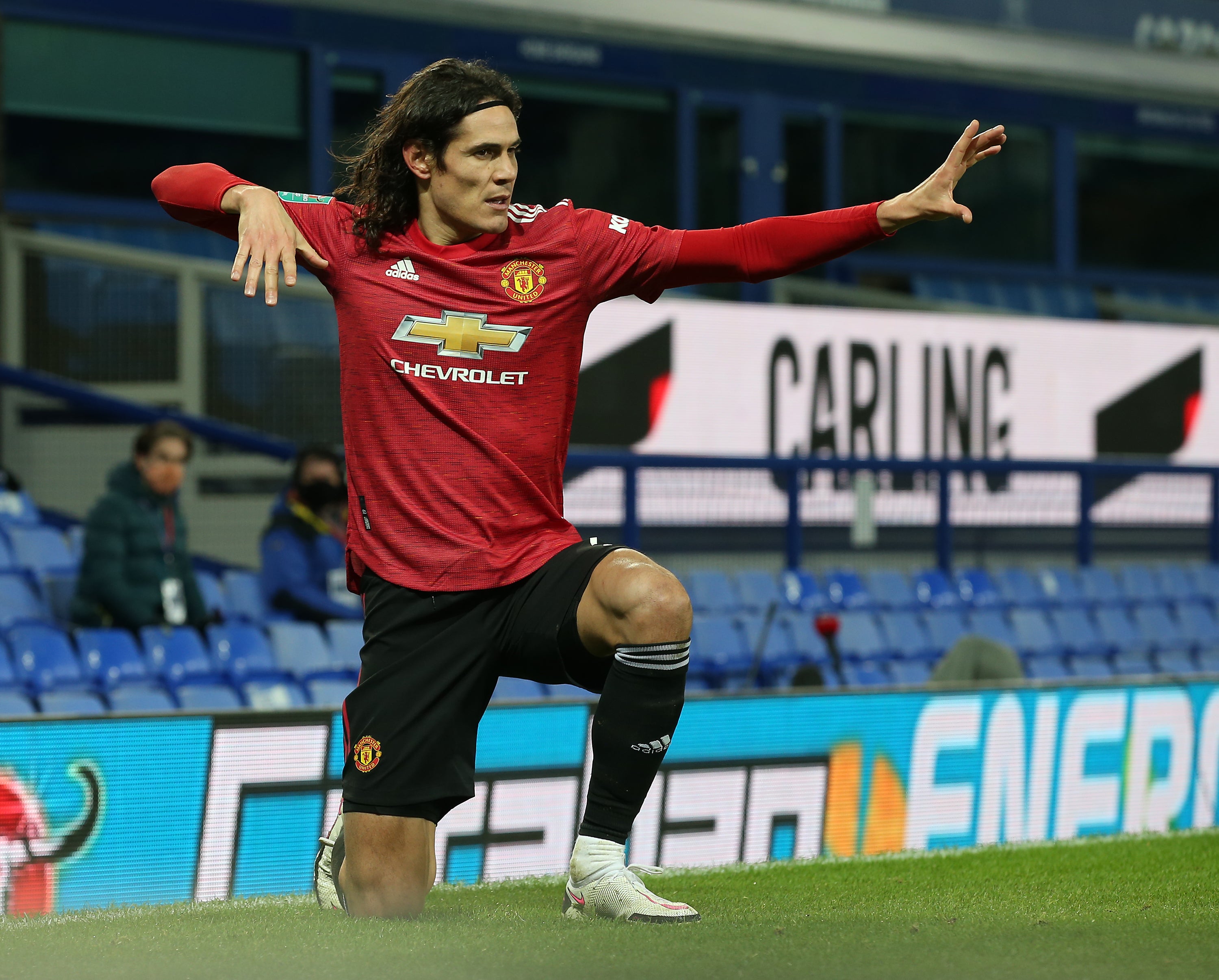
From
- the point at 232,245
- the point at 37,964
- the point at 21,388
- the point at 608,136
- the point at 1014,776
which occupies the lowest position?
the point at 1014,776

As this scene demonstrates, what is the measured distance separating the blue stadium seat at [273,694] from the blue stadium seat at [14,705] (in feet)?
3.01

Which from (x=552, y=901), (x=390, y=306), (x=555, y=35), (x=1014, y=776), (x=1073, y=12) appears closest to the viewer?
(x=390, y=306)

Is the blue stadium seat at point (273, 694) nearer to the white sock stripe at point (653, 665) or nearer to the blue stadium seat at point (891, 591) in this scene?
the white sock stripe at point (653, 665)

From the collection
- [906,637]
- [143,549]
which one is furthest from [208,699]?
[906,637]

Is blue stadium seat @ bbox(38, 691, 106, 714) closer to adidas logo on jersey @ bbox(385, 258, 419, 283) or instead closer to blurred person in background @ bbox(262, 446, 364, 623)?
blurred person in background @ bbox(262, 446, 364, 623)

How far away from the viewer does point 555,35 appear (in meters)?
12.1

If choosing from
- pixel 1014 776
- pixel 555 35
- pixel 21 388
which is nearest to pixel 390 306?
pixel 1014 776

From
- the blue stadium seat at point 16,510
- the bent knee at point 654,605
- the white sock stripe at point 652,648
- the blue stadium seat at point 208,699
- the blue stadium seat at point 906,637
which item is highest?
the bent knee at point 654,605

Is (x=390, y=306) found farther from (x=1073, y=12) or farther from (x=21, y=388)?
(x=1073, y=12)

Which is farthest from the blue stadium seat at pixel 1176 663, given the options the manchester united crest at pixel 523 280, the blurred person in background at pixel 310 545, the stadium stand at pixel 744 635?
the manchester united crest at pixel 523 280

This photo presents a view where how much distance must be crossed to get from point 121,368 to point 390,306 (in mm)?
5465

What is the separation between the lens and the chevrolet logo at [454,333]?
3.25 meters

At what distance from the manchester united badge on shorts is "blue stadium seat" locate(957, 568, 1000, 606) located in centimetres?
721

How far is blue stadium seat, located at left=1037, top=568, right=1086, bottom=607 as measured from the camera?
1034cm
